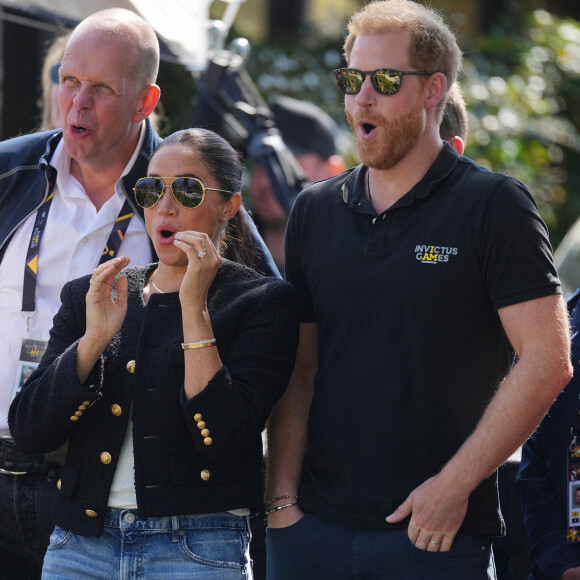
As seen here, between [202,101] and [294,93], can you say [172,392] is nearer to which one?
[202,101]

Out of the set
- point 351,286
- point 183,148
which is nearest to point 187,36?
point 183,148

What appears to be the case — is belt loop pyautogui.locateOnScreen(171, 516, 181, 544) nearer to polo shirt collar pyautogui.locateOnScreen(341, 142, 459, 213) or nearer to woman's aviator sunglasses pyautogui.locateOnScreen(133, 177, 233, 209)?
woman's aviator sunglasses pyautogui.locateOnScreen(133, 177, 233, 209)

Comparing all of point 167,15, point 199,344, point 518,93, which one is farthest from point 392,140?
point 518,93

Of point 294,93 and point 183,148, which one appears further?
point 294,93

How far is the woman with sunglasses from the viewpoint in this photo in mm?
2623

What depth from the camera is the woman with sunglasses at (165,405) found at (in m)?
2.62

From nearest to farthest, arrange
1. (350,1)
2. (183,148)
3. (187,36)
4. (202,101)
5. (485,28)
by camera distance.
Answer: (183,148), (187,36), (202,101), (350,1), (485,28)

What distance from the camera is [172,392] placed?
106 inches

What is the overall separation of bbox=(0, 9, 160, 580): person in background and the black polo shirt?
846 millimetres

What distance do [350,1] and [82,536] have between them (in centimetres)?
945

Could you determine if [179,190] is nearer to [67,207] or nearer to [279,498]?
[67,207]

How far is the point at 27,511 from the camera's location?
3.21m

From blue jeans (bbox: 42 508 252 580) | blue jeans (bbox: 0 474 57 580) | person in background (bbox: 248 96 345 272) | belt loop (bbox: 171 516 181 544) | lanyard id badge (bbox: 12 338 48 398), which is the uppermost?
lanyard id badge (bbox: 12 338 48 398)

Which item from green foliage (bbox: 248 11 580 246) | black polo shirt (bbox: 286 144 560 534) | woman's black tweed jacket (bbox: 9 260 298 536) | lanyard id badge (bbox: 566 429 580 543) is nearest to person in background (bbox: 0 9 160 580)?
woman's black tweed jacket (bbox: 9 260 298 536)
